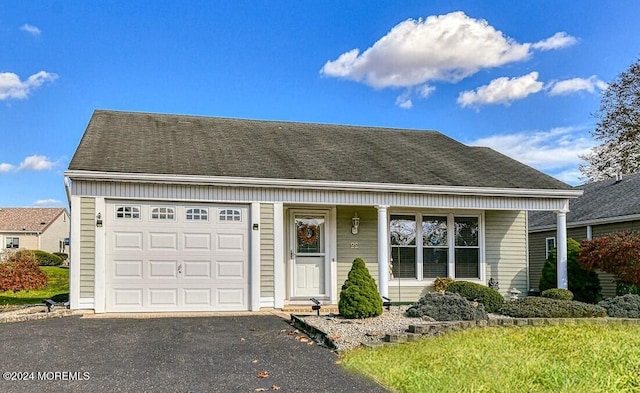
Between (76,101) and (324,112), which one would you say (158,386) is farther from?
(324,112)

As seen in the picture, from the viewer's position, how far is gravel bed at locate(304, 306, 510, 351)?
797cm

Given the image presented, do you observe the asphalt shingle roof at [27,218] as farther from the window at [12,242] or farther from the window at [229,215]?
the window at [229,215]

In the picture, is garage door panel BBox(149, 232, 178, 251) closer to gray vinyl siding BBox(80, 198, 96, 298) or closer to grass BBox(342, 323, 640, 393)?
gray vinyl siding BBox(80, 198, 96, 298)

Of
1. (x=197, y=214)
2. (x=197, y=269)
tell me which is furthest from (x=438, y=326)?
(x=197, y=214)

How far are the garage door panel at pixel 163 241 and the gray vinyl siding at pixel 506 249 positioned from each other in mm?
7491

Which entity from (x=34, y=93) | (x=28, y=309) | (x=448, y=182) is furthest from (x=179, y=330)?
(x=34, y=93)

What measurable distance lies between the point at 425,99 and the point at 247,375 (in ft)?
51.8

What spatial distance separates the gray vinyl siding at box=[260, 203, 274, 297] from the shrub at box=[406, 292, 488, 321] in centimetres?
297

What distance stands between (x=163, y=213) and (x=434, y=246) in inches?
251

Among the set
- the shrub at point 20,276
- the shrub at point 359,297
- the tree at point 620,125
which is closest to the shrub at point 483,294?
the shrub at point 359,297

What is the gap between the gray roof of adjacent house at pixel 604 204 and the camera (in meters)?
16.5

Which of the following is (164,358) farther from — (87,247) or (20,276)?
(20,276)

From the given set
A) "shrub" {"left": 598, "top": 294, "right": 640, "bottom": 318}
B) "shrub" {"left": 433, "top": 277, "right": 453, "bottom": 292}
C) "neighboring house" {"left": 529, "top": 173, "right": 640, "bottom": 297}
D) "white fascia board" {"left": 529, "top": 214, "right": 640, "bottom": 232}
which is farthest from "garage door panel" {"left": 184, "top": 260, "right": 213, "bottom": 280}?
"white fascia board" {"left": 529, "top": 214, "right": 640, "bottom": 232}

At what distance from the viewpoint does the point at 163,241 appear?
11352 millimetres
